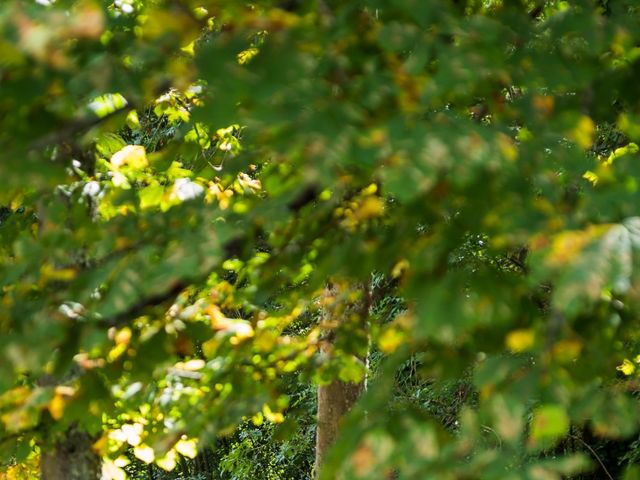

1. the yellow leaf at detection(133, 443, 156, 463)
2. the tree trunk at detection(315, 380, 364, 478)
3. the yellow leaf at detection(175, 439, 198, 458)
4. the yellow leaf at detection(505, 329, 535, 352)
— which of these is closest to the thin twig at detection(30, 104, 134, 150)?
the yellow leaf at detection(505, 329, 535, 352)

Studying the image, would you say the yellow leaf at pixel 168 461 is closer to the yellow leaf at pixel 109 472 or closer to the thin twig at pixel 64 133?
the yellow leaf at pixel 109 472

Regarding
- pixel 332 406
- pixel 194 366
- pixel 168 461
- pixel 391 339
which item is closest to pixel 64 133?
pixel 391 339

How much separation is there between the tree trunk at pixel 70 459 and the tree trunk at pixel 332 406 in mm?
2385

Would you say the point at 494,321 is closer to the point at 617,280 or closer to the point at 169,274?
the point at 617,280

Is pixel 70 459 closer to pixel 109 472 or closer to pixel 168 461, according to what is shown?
pixel 109 472

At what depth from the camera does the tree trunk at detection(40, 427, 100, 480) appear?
113 inches

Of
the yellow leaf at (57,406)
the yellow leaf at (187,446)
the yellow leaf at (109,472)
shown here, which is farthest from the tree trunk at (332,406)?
the yellow leaf at (57,406)

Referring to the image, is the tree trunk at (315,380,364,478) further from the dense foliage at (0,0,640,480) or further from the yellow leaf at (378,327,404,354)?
the yellow leaf at (378,327,404,354)

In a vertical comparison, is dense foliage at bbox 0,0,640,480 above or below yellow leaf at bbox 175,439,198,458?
above

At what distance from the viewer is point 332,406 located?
5207 mm

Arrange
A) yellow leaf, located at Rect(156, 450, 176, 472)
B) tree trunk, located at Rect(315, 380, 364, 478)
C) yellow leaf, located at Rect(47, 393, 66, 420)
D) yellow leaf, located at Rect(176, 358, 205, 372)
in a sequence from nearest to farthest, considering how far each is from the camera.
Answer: yellow leaf, located at Rect(47, 393, 66, 420) → yellow leaf, located at Rect(176, 358, 205, 372) → yellow leaf, located at Rect(156, 450, 176, 472) → tree trunk, located at Rect(315, 380, 364, 478)

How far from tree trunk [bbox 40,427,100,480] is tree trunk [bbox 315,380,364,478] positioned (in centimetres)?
239

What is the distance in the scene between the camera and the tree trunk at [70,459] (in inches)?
113

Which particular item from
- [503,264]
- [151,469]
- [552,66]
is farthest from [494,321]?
[151,469]
